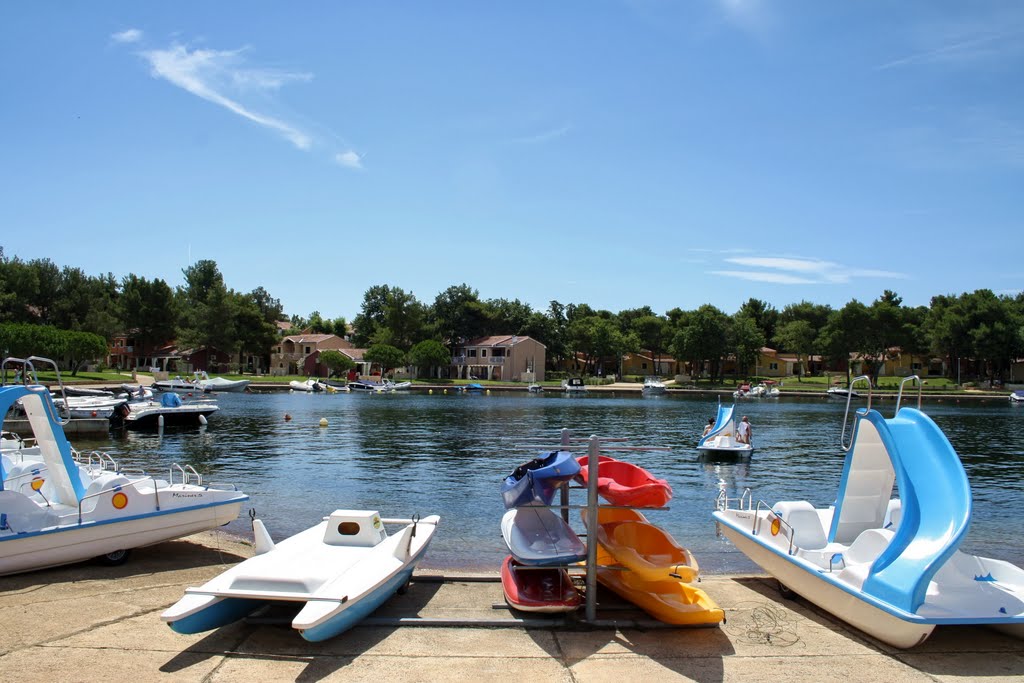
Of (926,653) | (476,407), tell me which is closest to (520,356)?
(476,407)

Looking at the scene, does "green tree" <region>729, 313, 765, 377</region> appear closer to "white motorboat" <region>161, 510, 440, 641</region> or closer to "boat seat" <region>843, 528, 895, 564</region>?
"boat seat" <region>843, 528, 895, 564</region>

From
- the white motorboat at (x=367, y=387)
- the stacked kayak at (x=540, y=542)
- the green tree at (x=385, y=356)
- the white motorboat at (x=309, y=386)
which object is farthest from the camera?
the green tree at (x=385, y=356)

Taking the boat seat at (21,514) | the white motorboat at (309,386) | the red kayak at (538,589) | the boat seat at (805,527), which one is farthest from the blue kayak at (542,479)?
the white motorboat at (309,386)

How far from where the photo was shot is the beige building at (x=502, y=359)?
11544cm

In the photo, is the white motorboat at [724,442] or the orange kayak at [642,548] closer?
the orange kayak at [642,548]

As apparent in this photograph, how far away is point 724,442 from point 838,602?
2406 centimetres

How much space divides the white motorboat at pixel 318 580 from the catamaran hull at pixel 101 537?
124 inches

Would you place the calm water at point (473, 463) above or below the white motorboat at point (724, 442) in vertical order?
below

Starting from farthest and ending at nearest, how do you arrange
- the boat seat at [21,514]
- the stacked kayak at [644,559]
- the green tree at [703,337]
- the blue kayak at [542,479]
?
the green tree at [703,337]
the boat seat at [21,514]
the blue kayak at [542,479]
the stacked kayak at [644,559]

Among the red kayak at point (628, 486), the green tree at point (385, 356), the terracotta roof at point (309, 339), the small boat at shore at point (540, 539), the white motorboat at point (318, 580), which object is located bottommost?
the white motorboat at point (318, 580)

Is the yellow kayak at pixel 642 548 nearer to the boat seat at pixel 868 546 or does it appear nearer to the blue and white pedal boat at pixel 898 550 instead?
the blue and white pedal boat at pixel 898 550

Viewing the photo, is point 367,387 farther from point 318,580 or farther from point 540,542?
point 318,580

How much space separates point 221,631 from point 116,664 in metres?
1.20

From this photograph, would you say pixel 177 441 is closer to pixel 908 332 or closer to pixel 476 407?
pixel 476 407
